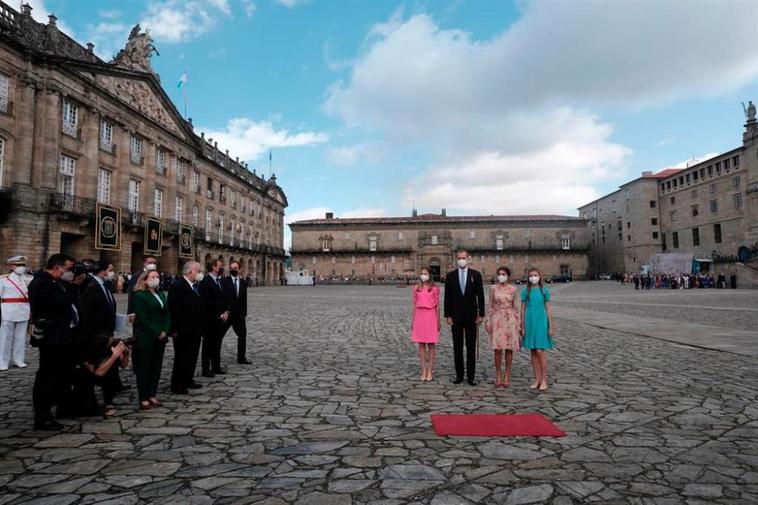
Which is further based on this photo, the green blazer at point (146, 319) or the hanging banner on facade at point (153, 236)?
the hanging banner on facade at point (153, 236)

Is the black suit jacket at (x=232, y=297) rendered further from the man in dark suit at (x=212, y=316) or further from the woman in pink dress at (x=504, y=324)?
the woman in pink dress at (x=504, y=324)

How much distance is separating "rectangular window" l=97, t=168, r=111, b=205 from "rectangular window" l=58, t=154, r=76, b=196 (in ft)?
5.97

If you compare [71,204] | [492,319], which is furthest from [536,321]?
[71,204]

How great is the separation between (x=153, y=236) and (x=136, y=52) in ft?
41.4

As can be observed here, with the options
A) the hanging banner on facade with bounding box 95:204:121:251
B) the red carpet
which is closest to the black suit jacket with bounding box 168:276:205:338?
the red carpet

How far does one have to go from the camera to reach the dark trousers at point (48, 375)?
3.89 metres

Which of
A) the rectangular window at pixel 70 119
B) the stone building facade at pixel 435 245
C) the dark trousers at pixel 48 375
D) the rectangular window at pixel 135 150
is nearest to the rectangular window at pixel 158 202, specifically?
the rectangular window at pixel 135 150

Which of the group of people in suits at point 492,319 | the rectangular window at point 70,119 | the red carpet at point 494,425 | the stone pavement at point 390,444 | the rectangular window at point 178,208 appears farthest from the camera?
the rectangular window at point 178,208

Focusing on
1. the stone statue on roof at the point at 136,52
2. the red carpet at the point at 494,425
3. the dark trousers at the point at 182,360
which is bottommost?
the red carpet at the point at 494,425

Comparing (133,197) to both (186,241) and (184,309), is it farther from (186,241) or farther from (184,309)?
(184,309)

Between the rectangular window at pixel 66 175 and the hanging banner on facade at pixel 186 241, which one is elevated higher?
the rectangular window at pixel 66 175

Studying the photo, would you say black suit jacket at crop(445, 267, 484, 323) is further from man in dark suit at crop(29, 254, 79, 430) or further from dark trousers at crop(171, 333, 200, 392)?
man in dark suit at crop(29, 254, 79, 430)

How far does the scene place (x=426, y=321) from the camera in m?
5.89

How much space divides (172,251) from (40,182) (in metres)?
11.9
